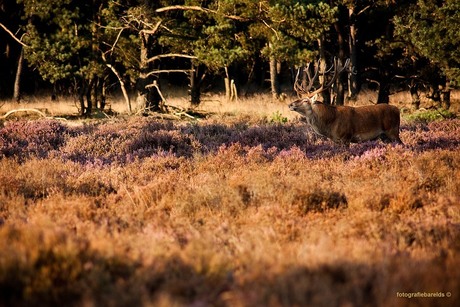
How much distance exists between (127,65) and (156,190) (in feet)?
44.3

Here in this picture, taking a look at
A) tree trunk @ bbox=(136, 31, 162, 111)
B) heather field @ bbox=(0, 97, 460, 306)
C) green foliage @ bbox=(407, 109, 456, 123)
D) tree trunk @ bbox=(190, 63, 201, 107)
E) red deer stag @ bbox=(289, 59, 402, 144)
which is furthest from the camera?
tree trunk @ bbox=(190, 63, 201, 107)

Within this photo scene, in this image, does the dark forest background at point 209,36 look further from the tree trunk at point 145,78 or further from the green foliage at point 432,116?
the green foliage at point 432,116

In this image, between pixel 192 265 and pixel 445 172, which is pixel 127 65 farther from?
pixel 192 265

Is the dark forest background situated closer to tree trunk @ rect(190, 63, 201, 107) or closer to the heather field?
tree trunk @ rect(190, 63, 201, 107)

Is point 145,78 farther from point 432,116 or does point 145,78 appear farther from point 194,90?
point 432,116

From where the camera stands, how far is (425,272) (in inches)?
137

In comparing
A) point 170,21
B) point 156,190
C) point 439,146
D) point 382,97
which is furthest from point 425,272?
point 382,97

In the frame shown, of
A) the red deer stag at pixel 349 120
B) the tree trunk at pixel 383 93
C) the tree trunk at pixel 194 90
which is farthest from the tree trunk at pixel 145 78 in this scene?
the tree trunk at pixel 383 93

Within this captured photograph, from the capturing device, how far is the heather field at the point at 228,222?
330cm

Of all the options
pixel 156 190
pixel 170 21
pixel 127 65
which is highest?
pixel 170 21

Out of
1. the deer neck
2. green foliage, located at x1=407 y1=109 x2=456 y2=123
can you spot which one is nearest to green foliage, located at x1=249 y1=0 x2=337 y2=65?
green foliage, located at x1=407 y1=109 x2=456 y2=123

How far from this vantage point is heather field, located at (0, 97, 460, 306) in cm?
330

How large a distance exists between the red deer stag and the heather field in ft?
0.96

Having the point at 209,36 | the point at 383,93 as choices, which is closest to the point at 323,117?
the point at 209,36
